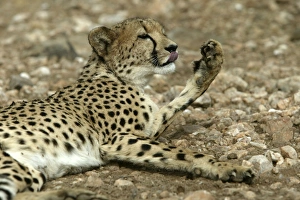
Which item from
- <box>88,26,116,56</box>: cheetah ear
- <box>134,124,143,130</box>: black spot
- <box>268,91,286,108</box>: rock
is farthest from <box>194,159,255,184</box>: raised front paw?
<box>268,91,286,108</box>: rock

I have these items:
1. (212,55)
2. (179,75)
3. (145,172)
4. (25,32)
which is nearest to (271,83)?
A: (179,75)

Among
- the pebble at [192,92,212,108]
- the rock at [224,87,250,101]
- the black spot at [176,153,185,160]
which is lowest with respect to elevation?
the black spot at [176,153,185,160]

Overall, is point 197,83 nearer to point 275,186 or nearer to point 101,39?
point 101,39

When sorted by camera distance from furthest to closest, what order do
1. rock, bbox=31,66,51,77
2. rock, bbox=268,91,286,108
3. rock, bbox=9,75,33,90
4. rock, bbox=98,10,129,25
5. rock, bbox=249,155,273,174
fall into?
rock, bbox=98,10,129,25, rock, bbox=31,66,51,77, rock, bbox=9,75,33,90, rock, bbox=268,91,286,108, rock, bbox=249,155,273,174

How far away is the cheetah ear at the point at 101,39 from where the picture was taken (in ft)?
16.9

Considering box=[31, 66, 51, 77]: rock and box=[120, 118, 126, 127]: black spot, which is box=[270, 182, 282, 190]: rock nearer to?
box=[120, 118, 126, 127]: black spot

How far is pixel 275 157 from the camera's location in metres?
4.32

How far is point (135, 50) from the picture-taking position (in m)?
5.15

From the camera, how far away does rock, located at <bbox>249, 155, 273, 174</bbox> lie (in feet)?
13.7

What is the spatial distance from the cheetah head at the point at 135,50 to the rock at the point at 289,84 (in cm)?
161

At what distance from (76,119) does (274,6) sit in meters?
6.22

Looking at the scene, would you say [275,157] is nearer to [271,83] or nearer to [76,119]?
[76,119]

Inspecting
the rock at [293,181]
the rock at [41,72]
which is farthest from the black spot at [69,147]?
the rock at [41,72]

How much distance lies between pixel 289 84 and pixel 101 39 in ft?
6.82
